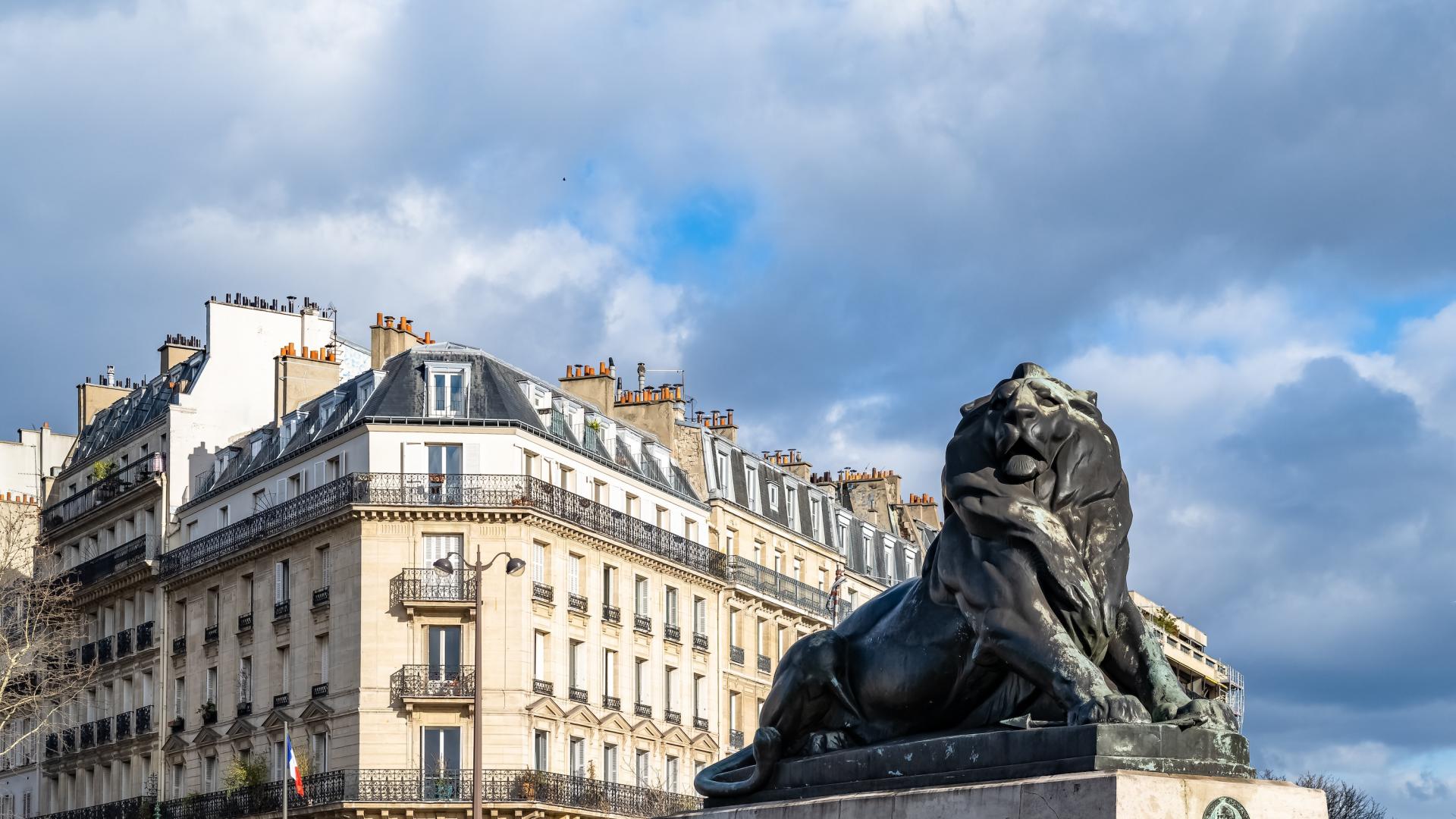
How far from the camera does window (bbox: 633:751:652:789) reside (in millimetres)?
65562

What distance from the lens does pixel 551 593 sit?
6266 centimetres

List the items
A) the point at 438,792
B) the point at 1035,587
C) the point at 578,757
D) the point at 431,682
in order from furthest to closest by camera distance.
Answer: the point at 578,757 → the point at 431,682 → the point at 438,792 → the point at 1035,587

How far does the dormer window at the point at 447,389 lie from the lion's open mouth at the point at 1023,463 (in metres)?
55.7

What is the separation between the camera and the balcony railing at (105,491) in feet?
236

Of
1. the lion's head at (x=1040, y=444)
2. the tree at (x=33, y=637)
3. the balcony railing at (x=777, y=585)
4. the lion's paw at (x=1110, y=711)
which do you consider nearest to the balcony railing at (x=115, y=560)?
the tree at (x=33, y=637)

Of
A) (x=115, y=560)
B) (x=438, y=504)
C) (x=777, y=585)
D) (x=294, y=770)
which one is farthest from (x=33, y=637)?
(x=777, y=585)

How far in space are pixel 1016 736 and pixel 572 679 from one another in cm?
5645

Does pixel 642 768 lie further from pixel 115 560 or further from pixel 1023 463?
pixel 1023 463

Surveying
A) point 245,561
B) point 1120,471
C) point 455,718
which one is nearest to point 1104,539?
point 1120,471

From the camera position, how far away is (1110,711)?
7496mm

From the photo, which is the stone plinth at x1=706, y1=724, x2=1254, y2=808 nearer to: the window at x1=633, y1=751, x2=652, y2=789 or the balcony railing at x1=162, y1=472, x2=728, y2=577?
the balcony railing at x1=162, y1=472, x2=728, y2=577

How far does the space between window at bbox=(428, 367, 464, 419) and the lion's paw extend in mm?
56244

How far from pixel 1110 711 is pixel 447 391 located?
2230 inches

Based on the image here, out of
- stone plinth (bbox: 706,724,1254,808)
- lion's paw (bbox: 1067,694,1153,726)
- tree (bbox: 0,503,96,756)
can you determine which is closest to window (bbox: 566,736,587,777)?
tree (bbox: 0,503,96,756)
